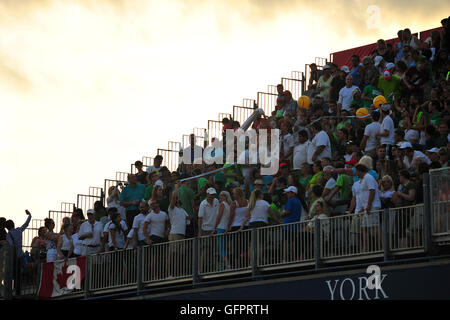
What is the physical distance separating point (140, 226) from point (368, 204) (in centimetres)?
644

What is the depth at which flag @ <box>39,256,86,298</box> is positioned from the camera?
28297mm

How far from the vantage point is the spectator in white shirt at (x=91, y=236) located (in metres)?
28.5

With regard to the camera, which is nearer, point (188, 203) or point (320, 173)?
point (320, 173)

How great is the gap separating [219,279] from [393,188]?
455 cm

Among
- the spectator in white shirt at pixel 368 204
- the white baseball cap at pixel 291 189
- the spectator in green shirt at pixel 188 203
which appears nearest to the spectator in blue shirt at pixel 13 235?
the spectator in green shirt at pixel 188 203

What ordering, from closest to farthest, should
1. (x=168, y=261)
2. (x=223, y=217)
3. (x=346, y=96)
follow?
(x=223, y=217) < (x=168, y=261) < (x=346, y=96)

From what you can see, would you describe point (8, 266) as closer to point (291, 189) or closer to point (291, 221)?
point (291, 221)

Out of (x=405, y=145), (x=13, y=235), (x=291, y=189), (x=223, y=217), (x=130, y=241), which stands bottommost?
(x=130, y=241)

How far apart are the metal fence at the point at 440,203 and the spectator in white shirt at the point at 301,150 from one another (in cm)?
601

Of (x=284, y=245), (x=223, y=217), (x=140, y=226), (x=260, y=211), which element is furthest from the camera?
(x=140, y=226)

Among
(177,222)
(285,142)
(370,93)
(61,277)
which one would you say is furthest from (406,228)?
(61,277)

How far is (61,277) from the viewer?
2875 centimetres

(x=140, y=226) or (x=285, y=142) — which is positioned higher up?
(x=285, y=142)
